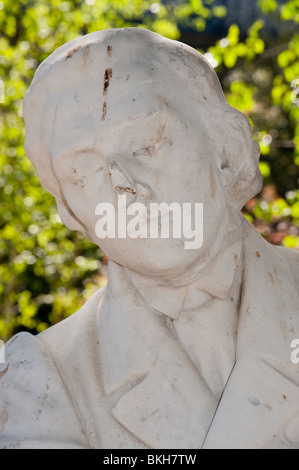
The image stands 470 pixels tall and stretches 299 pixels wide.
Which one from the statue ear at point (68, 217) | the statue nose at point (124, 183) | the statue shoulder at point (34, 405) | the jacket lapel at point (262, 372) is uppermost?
the statue nose at point (124, 183)

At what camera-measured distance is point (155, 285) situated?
192 centimetres

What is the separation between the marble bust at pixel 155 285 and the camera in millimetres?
1756

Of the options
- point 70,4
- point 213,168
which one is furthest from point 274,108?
point 213,168

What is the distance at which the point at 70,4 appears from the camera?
15.9 feet

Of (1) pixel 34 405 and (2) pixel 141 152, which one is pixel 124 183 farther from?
(1) pixel 34 405

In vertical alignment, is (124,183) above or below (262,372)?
above

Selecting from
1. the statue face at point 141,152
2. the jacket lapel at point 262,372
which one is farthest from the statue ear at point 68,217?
the jacket lapel at point 262,372

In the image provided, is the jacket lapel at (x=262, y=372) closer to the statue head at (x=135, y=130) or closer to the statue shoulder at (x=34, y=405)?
the statue head at (x=135, y=130)

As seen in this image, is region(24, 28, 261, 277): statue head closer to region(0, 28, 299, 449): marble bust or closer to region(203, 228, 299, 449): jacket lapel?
region(0, 28, 299, 449): marble bust

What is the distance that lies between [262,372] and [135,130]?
0.64 meters

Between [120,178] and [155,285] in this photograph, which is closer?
[120,178]

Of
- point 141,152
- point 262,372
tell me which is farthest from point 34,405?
point 141,152

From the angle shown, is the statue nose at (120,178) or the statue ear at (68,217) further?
the statue ear at (68,217)

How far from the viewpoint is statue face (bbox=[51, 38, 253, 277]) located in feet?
5.71
